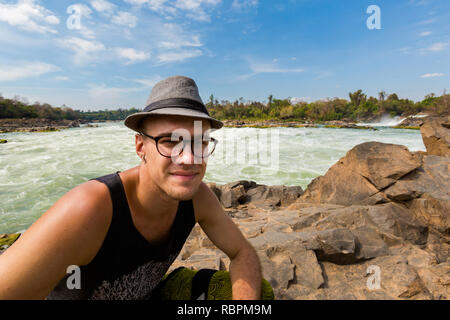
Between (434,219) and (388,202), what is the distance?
25.8 inches

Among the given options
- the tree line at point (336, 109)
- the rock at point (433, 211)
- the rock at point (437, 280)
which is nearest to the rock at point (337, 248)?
the rock at point (437, 280)

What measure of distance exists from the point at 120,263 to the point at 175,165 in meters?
0.56

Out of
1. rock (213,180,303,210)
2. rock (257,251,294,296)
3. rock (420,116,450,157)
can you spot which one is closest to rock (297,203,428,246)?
rock (257,251,294,296)

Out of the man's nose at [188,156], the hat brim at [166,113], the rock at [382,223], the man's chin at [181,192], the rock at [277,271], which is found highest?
the hat brim at [166,113]

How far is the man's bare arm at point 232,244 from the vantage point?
1.24m

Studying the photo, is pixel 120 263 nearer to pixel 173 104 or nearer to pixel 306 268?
pixel 173 104

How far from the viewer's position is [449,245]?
3188 millimetres

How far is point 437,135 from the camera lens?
590 centimetres

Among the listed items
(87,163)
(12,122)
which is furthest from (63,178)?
(12,122)

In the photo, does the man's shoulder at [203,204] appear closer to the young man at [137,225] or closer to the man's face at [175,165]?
the young man at [137,225]

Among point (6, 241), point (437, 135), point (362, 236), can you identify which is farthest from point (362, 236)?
point (6, 241)

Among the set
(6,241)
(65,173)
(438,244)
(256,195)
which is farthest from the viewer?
(65,173)

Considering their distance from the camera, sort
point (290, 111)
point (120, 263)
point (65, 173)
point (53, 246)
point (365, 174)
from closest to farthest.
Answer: point (53, 246) < point (120, 263) < point (365, 174) < point (65, 173) < point (290, 111)

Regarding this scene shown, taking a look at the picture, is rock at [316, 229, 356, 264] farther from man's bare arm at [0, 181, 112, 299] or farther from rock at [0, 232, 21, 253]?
rock at [0, 232, 21, 253]
